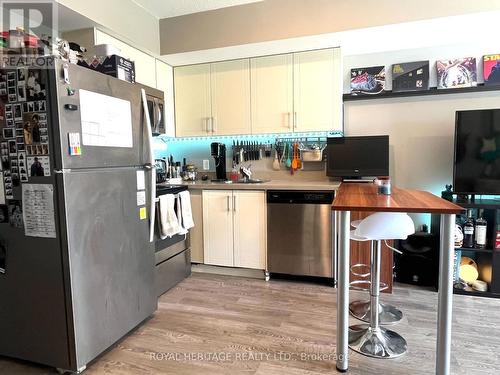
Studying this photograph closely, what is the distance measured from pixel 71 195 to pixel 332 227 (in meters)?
2.05

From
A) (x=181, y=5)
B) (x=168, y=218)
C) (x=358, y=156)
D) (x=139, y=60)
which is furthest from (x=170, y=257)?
(x=181, y=5)

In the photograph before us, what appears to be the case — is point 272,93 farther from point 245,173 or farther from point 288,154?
point 245,173

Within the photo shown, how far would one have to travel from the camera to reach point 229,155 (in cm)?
367

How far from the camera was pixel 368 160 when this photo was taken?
3021 millimetres

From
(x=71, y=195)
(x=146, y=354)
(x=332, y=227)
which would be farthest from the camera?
(x=332, y=227)

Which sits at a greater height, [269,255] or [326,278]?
[269,255]

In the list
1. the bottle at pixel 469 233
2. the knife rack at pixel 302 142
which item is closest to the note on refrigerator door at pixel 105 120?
the knife rack at pixel 302 142

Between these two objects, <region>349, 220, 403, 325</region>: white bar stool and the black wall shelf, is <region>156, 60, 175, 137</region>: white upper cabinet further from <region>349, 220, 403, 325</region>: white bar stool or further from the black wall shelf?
<region>349, 220, 403, 325</region>: white bar stool

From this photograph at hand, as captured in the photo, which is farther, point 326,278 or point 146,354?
point 326,278

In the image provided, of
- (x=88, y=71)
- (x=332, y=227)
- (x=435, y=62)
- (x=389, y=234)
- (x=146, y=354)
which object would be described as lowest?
(x=146, y=354)

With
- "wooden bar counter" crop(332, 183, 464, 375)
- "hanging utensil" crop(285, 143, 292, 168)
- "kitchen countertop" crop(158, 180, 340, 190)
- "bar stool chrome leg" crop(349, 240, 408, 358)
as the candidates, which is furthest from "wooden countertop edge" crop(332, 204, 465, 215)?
"hanging utensil" crop(285, 143, 292, 168)

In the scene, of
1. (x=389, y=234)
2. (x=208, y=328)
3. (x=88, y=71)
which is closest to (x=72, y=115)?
(x=88, y=71)

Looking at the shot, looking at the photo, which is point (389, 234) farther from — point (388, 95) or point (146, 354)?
→ point (388, 95)

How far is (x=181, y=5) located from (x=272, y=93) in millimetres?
1151
